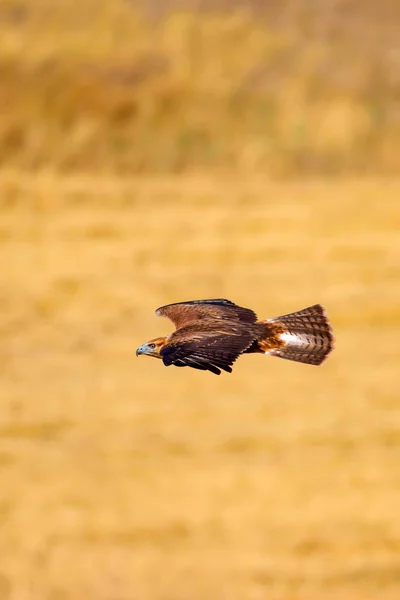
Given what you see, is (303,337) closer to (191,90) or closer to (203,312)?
(203,312)

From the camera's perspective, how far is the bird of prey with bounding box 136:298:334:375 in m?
3.89

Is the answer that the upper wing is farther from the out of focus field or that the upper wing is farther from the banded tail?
the out of focus field

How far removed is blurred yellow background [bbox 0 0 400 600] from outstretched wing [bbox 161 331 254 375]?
548 cm

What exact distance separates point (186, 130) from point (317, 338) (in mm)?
12919

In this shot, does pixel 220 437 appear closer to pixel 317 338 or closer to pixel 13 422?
pixel 13 422

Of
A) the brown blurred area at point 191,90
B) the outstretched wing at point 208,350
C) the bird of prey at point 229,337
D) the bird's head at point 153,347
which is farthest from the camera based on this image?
the brown blurred area at point 191,90

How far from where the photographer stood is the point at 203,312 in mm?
4785

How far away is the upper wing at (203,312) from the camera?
4.66 m

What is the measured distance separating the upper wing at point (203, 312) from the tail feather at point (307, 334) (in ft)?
0.31

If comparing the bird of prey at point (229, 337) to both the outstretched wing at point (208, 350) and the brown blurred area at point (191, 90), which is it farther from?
the brown blurred area at point (191, 90)

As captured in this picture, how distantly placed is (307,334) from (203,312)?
1.16 feet

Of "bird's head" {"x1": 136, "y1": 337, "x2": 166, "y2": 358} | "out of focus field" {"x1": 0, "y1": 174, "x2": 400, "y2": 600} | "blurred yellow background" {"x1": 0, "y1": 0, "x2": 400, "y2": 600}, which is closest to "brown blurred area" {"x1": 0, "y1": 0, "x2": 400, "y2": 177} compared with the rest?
"blurred yellow background" {"x1": 0, "y1": 0, "x2": 400, "y2": 600}

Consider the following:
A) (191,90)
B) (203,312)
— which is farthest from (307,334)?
(191,90)

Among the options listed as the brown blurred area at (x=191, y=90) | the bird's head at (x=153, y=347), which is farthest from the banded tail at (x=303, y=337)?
the brown blurred area at (x=191, y=90)
